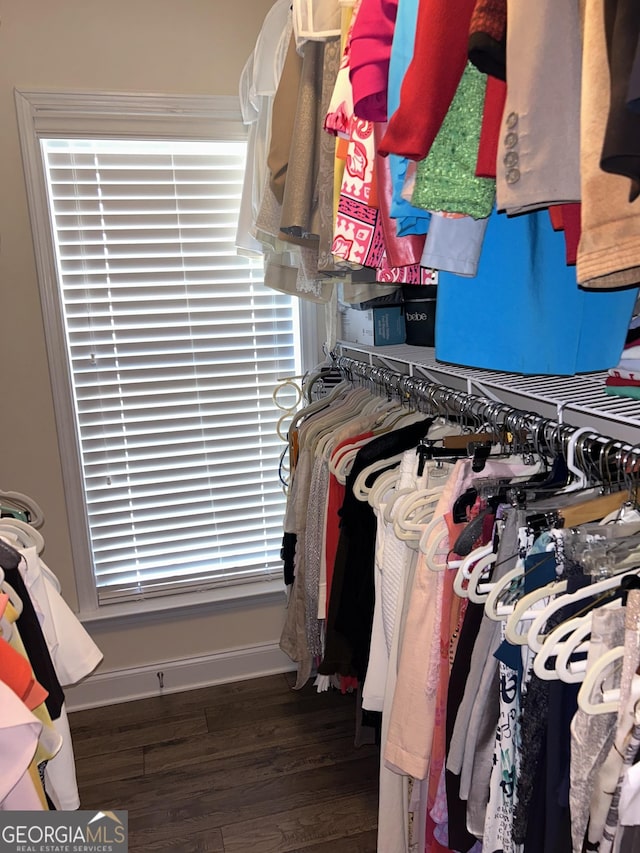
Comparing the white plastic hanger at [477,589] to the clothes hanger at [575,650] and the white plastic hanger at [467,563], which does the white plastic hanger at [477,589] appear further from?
the clothes hanger at [575,650]

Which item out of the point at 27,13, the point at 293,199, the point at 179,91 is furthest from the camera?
the point at 179,91

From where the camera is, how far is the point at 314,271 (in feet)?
5.72

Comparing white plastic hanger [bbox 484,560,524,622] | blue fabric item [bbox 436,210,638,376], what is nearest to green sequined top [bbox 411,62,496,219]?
blue fabric item [bbox 436,210,638,376]

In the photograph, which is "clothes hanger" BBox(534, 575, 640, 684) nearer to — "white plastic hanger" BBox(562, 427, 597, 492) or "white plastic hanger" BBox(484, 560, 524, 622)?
"white plastic hanger" BBox(484, 560, 524, 622)

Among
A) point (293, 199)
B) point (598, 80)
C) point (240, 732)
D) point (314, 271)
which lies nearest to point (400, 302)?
point (314, 271)

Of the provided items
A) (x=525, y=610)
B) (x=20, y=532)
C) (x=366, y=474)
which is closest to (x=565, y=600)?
(x=525, y=610)

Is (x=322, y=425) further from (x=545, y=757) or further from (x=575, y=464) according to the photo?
(x=545, y=757)

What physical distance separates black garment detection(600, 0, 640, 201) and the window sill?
7.52 ft

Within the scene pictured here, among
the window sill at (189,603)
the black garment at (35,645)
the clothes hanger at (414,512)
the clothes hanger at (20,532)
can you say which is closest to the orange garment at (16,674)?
the black garment at (35,645)

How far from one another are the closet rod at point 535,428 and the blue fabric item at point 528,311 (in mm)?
128

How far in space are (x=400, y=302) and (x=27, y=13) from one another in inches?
61.4

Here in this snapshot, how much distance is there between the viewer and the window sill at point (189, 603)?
8.05 ft

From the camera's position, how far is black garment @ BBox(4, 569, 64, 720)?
3.95 feet

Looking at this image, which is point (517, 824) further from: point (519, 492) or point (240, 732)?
point (240, 732)
